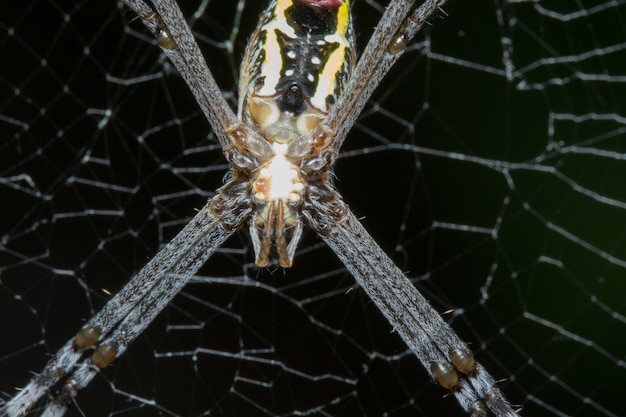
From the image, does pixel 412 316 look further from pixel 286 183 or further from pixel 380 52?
pixel 380 52

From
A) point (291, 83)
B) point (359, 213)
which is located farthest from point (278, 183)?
point (359, 213)

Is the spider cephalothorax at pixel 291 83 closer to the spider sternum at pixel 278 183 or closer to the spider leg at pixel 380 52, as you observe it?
the spider sternum at pixel 278 183

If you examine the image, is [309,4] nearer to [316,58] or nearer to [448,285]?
[316,58]

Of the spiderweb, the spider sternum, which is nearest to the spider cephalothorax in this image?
the spider sternum

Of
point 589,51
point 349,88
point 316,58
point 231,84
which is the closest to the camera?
point 349,88

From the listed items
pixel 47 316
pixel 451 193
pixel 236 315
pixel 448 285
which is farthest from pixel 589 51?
pixel 47 316
